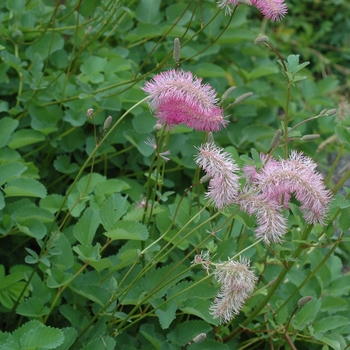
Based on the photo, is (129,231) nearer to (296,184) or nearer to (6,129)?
(296,184)

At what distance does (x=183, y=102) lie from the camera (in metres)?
1.15

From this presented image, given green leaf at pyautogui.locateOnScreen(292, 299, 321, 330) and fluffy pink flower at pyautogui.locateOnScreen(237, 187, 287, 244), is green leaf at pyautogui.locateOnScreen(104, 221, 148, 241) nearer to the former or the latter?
fluffy pink flower at pyautogui.locateOnScreen(237, 187, 287, 244)

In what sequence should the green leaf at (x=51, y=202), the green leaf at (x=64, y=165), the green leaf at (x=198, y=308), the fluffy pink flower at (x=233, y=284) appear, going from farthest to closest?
the green leaf at (x=64, y=165), the green leaf at (x=51, y=202), the green leaf at (x=198, y=308), the fluffy pink flower at (x=233, y=284)

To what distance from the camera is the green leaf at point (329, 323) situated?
1426mm

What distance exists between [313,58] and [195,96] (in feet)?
11.0

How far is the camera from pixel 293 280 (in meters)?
1.60

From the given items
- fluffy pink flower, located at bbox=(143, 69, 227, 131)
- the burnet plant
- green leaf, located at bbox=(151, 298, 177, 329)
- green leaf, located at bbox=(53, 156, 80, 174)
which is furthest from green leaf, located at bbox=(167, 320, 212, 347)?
green leaf, located at bbox=(53, 156, 80, 174)

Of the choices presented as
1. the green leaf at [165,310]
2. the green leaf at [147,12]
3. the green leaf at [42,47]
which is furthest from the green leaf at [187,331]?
the green leaf at [147,12]

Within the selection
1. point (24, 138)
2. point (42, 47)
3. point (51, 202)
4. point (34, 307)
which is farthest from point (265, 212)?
point (42, 47)

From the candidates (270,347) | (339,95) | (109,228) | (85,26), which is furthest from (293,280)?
(339,95)

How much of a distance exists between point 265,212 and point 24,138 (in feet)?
2.80

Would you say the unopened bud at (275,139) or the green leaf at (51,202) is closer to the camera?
the unopened bud at (275,139)

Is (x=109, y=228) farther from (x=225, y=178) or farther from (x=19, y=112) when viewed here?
(x=19, y=112)

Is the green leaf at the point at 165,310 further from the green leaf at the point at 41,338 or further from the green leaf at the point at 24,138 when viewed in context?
the green leaf at the point at 24,138
